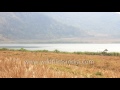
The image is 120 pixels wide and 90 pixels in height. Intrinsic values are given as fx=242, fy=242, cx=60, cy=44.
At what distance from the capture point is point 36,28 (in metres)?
159

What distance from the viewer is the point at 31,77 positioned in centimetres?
448

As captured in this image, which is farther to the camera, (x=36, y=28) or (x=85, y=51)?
(x=36, y=28)

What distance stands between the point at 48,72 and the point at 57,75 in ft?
0.66

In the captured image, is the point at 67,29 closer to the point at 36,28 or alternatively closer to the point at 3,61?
the point at 36,28
